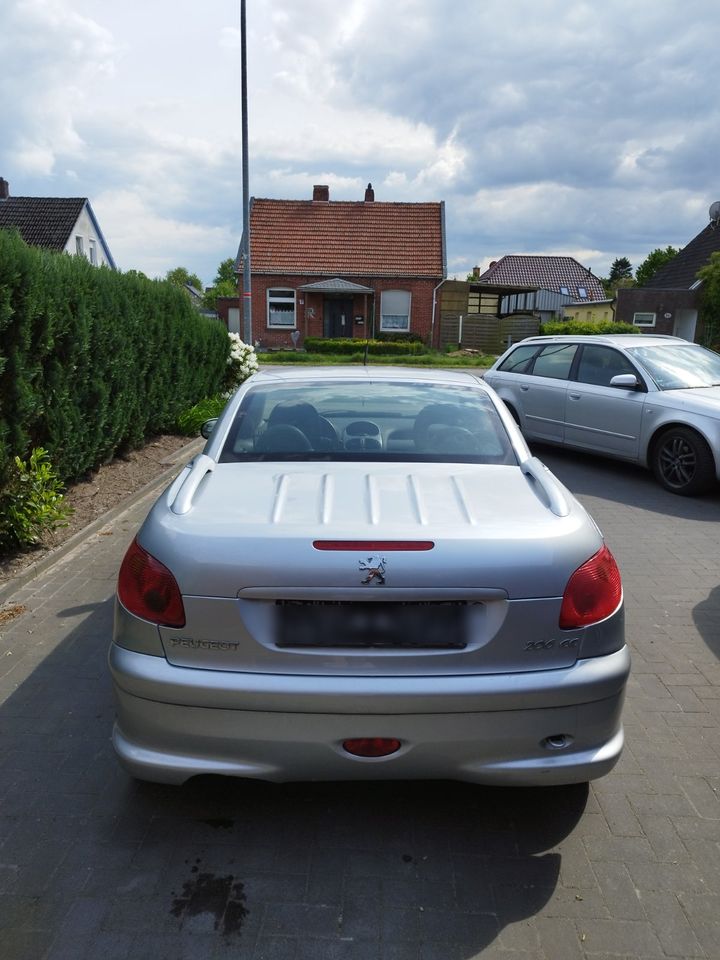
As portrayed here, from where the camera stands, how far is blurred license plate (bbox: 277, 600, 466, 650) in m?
2.52

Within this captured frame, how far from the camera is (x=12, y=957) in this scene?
2.28 meters

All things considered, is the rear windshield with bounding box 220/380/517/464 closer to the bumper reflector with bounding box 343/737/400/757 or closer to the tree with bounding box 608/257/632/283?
the bumper reflector with bounding box 343/737/400/757

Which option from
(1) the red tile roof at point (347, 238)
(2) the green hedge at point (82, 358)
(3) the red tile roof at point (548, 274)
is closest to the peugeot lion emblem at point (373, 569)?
(2) the green hedge at point (82, 358)

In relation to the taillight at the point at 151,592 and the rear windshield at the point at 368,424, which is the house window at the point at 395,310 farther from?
the taillight at the point at 151,592

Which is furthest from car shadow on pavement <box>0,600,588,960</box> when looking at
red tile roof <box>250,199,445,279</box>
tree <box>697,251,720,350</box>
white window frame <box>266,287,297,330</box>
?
red tile roof <box>250,199,445,279</box>

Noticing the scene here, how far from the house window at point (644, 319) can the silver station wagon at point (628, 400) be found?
29.9m

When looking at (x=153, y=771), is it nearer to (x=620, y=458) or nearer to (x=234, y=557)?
(x=234, y=557)

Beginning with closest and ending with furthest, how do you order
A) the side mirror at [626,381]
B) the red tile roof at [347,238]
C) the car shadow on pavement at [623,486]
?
the car shadow on pavement at [623,486], the side mirror at [626,381], the red tile roof at [347,238]

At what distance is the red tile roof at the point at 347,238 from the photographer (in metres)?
39.3

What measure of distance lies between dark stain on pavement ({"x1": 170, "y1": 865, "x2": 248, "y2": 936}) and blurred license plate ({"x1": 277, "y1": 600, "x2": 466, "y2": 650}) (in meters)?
0.86

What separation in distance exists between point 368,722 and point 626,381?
289 inches

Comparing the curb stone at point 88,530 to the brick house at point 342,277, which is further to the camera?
the brick house at point 342,277

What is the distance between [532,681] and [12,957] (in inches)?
70.6

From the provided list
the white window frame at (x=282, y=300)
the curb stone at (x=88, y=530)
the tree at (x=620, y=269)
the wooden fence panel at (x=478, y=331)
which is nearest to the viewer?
the curb stone at (x=88, y=530)
